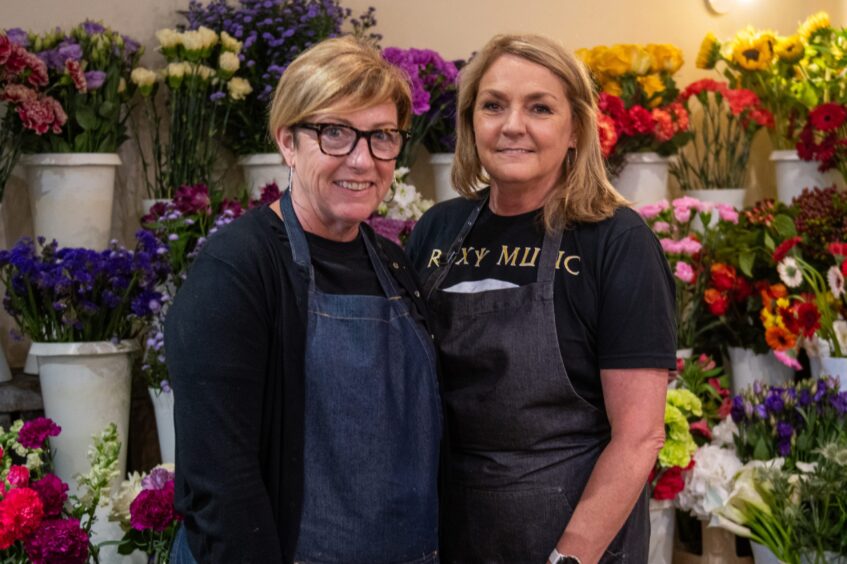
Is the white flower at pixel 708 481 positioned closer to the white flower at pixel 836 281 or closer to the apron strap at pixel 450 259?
the white flower at pixel 836 281

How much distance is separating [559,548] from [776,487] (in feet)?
3.38

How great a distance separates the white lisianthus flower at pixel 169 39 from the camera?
3.05 m

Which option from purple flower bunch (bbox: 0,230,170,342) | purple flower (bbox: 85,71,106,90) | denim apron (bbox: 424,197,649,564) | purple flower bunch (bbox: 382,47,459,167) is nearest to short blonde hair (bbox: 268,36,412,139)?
denim apron (bbox: 424,197,649,564)

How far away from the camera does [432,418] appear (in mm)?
1625

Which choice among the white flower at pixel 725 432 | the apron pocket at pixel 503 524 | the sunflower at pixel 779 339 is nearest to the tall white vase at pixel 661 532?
the white flower at pixel 725 432

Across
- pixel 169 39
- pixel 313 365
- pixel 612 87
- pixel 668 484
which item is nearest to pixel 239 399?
pixel 313 365

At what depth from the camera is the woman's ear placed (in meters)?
1.54

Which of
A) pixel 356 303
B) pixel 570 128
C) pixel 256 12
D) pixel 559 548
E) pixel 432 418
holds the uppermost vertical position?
pixel 256 12

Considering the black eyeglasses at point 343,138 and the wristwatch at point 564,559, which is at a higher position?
the black eyeglasses at point 343,138

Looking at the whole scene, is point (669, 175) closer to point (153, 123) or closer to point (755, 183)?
point (755, 183)

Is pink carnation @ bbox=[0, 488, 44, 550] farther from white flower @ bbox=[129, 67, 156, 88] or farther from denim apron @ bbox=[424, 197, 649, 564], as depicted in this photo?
white flower @ bbox=[129, 67, 156, 88]

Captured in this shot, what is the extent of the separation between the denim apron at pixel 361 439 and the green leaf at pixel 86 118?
1.47 meters

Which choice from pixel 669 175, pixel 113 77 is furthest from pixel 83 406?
pixel 669 175

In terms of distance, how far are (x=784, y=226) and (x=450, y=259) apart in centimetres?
184
